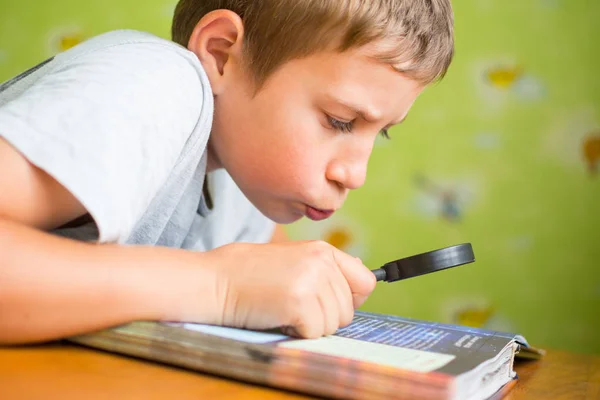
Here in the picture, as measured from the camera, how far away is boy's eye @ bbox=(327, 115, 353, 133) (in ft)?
2.67

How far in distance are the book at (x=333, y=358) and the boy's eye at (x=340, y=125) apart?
0.93 feet

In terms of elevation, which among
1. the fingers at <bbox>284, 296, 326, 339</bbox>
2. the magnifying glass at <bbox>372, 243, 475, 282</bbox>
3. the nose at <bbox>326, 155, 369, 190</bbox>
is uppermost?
the nose at <bbox>326, 155, 369, 190</bbox>

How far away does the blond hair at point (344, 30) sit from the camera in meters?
0.80

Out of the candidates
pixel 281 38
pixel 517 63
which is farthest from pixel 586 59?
pixel 281 38

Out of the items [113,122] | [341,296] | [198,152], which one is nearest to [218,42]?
[198,152]

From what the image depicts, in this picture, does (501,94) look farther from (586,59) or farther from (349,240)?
(349,240)

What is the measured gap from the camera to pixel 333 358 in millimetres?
491

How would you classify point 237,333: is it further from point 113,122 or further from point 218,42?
point 218,42

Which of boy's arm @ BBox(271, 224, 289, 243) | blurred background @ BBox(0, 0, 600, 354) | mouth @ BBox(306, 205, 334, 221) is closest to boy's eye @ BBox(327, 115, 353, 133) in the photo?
mouth @ BBox(306, 205, 334, 221)

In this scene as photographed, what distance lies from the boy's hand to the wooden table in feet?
0.28

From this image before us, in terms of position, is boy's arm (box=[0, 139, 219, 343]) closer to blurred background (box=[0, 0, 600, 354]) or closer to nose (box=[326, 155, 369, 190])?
nose (box=[326, 155, 369, 190])

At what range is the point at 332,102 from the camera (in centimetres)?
79

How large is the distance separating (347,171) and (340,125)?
0.19ft

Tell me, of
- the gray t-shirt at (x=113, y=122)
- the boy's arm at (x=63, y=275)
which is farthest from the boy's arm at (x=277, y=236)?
the boy's arm at (x=63, y=275)
